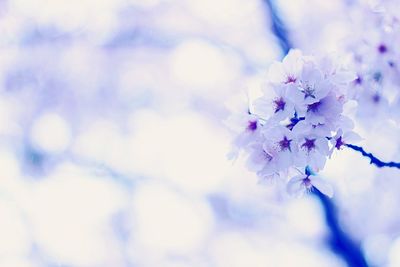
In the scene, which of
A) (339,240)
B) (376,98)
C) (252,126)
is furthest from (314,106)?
(339,240)

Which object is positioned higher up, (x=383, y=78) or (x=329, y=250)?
(x=383, y=78)

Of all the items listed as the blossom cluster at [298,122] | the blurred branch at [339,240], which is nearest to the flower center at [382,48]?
the blossom cluster at [298,122]

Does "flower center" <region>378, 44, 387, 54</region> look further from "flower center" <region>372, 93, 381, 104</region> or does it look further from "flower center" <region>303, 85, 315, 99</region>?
"flower center" <region>303, 85, 315, 99</region>

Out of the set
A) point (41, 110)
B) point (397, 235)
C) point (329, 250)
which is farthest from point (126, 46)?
point (397, 235)

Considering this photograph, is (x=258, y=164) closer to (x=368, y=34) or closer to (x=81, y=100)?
(x=368, y=34)

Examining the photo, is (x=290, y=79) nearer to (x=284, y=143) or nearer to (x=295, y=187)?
(x=284, y=143)

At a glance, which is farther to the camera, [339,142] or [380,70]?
[380,70]

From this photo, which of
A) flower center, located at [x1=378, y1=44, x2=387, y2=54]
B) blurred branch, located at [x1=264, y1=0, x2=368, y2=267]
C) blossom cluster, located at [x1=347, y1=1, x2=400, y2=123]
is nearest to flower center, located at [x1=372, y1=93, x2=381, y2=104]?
blossom cluster, located at [x1=347, y1=1, x2=400, y2=123]

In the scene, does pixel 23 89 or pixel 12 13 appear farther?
pixel 23 89
